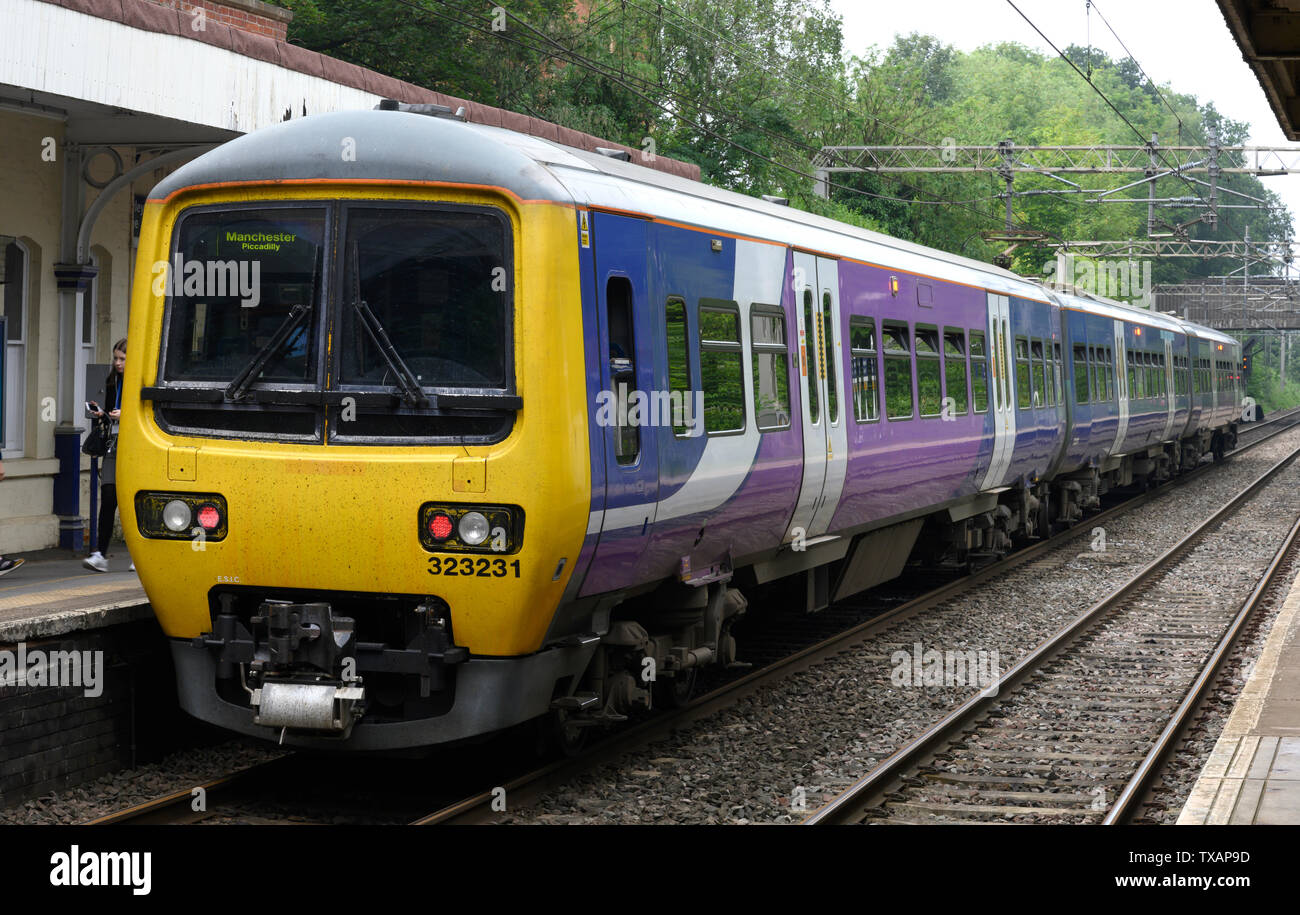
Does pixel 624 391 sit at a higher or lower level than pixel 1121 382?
lower

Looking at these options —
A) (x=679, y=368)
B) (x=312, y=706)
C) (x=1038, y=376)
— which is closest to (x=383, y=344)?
(x=312, y=706)

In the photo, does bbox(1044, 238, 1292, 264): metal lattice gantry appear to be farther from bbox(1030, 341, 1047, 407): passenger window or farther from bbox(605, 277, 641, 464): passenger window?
bbox(605, 277, 641, 464): passenger window

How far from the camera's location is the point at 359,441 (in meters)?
6.68

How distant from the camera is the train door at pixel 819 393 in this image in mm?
9812

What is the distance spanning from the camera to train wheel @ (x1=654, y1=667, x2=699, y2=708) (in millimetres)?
8928

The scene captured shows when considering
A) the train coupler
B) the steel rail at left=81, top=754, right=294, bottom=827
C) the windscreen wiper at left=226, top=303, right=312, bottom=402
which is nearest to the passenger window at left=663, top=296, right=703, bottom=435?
the windscreen wiper at left=226, top=303, right=312, bottom=402

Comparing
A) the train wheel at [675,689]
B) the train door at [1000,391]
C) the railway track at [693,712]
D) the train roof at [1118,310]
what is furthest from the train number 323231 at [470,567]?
the train roof at [1118,310]

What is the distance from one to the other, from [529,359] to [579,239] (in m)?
0.66

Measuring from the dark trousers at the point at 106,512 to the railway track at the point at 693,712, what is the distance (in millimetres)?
3780

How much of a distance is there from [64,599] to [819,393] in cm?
479

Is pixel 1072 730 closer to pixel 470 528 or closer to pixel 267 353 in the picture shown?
pixel 470 528

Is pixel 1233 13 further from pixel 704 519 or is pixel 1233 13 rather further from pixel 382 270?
pixel 382 270

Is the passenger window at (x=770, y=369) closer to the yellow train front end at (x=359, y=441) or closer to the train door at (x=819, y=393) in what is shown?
the train door at (x=819, y=393)
